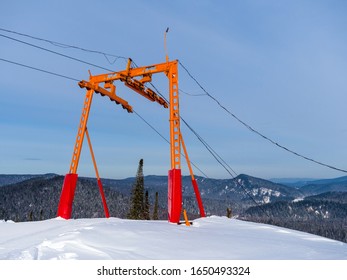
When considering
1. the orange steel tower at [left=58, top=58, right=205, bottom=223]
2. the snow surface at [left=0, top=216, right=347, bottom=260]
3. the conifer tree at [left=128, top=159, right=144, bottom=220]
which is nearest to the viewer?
the snow surface at [left=0, top=216, right=347, bottom=260]

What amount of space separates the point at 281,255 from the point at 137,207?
54.6m

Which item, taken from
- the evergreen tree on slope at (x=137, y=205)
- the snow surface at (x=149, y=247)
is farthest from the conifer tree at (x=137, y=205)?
the snow surface at (x=149, y=247)

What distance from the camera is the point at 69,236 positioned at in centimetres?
834

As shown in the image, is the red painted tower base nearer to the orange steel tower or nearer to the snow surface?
the orange steel tower

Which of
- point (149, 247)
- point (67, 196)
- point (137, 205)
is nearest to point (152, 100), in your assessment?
point (67, 196)

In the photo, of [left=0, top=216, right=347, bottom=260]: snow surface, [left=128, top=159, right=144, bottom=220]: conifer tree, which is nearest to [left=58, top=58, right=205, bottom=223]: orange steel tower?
[left=0, top=216, right=347, bottom=260]: snow surface

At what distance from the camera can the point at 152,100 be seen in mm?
19391

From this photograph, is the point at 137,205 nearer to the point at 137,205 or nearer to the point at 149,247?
the point at 137,205

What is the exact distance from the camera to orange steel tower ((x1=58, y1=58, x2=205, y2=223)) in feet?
49.8

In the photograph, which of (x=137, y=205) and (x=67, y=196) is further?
(x=137, y=205)

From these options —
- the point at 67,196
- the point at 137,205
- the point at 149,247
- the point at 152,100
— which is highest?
the point at 152,100

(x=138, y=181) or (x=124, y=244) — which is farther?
(x=138, y=181)

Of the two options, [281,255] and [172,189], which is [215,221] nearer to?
[172,189]
